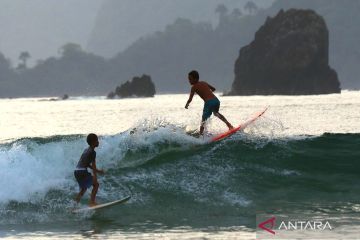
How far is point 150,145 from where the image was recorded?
2175cm

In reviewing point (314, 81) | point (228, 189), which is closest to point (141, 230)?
point (228, 189)

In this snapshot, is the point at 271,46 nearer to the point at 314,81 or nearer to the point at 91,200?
the point at 314,81

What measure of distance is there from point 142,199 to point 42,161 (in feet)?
12.1

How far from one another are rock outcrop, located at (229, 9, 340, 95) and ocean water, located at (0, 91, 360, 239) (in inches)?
5050

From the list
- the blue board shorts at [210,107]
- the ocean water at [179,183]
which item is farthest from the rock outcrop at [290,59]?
the blue board shorts at [210,107]

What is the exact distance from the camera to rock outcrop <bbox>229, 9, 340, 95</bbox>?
151 meters

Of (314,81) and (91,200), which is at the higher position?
(314,81)

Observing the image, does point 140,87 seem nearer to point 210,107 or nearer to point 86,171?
point 210,107

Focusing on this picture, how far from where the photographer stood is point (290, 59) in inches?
5979

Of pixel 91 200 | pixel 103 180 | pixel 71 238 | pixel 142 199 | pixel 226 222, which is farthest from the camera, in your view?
pixel 103 180

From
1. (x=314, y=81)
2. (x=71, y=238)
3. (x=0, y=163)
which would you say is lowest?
(x=71, y=238)

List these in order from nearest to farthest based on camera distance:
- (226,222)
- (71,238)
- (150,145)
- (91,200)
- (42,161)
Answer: (71,238) → (226,222) → (91,200) → (42,161) → (150,145)

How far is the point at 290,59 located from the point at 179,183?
136 m

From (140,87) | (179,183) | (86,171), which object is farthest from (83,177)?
(140,87)
